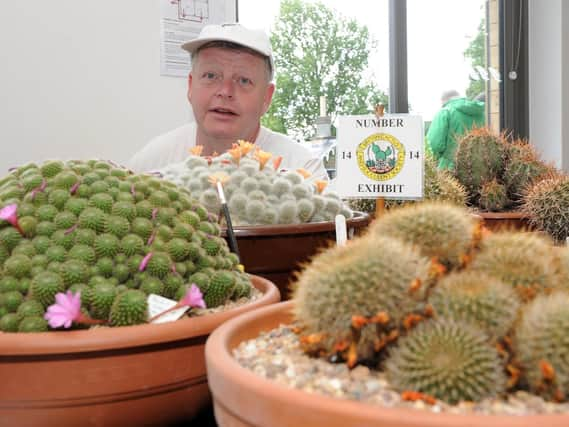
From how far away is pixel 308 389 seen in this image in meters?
0.39

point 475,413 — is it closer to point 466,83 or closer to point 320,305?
point 320,305

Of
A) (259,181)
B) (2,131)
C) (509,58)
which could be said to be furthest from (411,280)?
(509,58)

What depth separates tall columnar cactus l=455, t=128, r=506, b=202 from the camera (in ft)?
5.02

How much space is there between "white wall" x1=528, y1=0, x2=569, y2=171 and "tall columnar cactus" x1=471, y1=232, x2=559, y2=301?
3753mm

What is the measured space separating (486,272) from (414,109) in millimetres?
3413

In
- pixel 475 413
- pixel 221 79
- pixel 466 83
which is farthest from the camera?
pixel 466 83

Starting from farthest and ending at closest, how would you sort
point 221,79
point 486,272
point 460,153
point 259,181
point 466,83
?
point 466,83 → point 221,79 → point 460,153 → point 259,181 → point 486,272

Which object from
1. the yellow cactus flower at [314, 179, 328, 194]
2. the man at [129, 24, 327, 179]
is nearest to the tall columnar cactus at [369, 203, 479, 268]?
the yellow cactus flower at [314, 179, 328, 194]

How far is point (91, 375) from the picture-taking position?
0.48 metres

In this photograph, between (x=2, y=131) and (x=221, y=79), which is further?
(x=2, y=131)

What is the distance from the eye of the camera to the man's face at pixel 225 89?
5.92ft

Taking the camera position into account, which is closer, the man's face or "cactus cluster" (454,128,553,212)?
"cactus cluster" (454,128,553,212)

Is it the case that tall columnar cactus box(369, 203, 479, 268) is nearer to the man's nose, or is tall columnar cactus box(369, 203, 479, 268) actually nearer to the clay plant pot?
the clay plant pot

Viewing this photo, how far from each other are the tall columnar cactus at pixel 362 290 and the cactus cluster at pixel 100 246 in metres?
0.18
